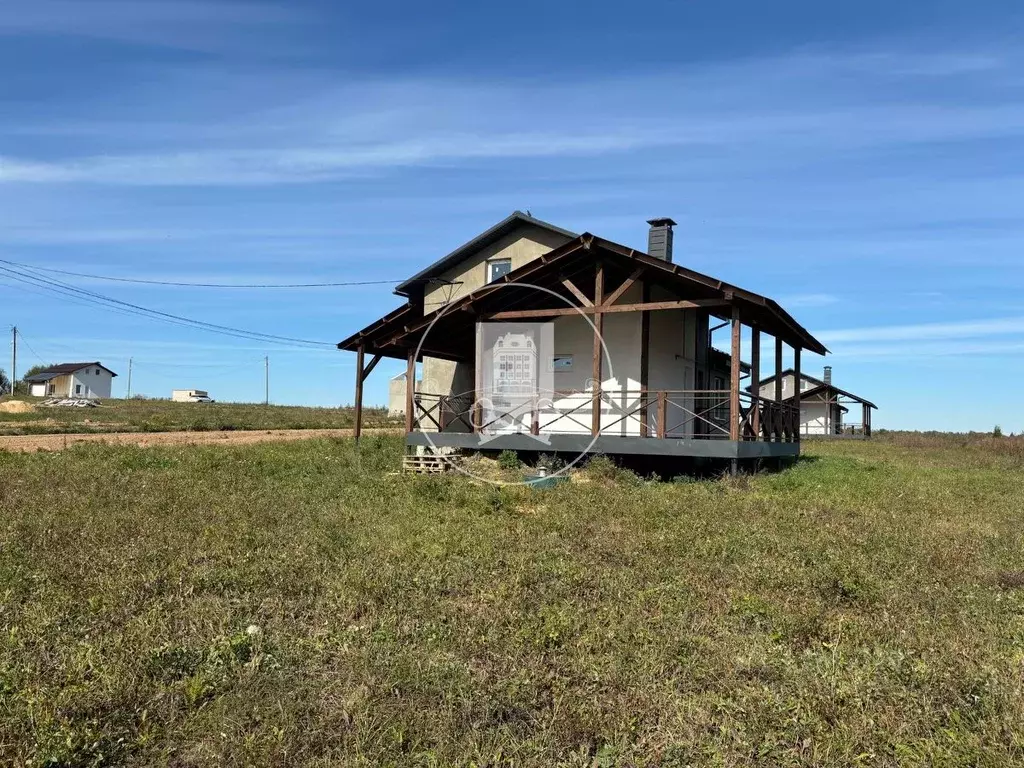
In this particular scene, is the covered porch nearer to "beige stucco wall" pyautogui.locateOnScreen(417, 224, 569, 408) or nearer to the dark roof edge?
"beige stucco wall" pyautogui.locateOnScreen(417, 224, 569, 408)

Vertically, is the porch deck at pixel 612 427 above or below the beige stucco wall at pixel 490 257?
below

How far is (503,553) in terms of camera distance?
305 inches

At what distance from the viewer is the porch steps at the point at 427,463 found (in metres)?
16.9

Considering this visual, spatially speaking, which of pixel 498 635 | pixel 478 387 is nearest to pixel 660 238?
pixel 478 387

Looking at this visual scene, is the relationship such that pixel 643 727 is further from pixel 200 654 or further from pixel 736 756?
pixel 200 654

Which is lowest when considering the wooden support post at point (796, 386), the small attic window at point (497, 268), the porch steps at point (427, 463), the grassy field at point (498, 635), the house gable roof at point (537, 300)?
the grassy field at point (498, 635)

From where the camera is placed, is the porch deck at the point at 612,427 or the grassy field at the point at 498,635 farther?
the porch deck at the point at 612,427

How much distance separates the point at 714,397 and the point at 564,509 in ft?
38.4

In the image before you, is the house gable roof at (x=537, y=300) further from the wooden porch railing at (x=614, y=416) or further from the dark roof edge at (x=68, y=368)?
the dark roof edge at (x=68, y=368)

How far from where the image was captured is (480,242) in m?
20.6

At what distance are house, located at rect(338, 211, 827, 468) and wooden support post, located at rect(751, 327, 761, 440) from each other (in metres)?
0.04

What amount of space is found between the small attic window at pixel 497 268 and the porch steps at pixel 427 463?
5721mm

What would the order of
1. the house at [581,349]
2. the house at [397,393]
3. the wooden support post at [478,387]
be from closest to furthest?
the house at [581,349], the wooden support post at [478,387], the house at [397,393]

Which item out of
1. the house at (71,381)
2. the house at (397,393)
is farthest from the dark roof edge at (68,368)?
the house at (397,393)
